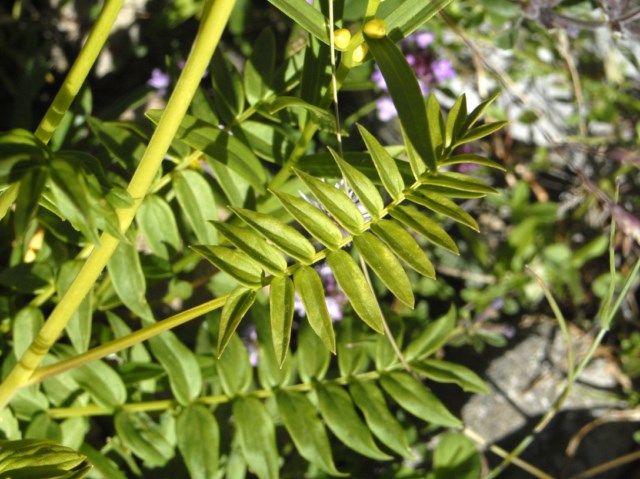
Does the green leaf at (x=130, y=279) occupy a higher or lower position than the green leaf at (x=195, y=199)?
lower

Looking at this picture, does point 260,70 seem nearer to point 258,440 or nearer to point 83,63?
point 83,63

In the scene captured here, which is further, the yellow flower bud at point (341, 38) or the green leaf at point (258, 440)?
the green leaf at point (258, 440)

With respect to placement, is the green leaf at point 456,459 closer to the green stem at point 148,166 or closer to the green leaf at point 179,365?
the green leaf at point 179,365

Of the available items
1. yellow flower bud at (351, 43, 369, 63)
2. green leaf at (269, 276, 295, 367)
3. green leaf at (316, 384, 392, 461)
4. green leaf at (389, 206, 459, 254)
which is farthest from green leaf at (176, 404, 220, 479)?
yellow flower bud at (351, 43, 369, 63)

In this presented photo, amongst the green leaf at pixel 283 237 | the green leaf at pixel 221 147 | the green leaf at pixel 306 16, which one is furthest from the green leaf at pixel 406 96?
the green leaf at pixel 221 147

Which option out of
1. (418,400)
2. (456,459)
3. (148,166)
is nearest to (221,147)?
(148,166)

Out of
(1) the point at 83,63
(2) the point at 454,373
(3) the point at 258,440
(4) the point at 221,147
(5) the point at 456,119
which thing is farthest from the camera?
(2) the point at 454,373
